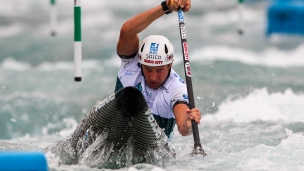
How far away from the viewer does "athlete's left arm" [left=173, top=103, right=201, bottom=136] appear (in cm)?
576

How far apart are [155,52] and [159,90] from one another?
34 cm

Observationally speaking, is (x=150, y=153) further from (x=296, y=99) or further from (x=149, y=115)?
(x=296, y=99)

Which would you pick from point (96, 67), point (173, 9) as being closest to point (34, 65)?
point (96, 67)

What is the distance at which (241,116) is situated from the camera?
9312 mm

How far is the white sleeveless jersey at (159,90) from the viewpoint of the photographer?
6.08 meters

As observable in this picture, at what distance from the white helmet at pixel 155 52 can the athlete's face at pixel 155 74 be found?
0.05 m

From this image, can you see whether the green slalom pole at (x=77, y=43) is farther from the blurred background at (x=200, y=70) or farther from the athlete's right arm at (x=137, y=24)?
the athlete's right arm at (x=137, y=24)

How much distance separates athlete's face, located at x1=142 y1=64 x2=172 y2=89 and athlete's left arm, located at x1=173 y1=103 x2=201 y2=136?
312 mm

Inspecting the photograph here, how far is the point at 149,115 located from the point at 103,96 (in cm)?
536

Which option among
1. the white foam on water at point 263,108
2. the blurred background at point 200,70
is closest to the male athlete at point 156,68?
the blurred background at point 200,70

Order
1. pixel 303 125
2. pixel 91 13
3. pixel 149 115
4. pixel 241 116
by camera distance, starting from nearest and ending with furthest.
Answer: pixel 149 115, pixel 303 125, pixel 241 116, pixel 91 13

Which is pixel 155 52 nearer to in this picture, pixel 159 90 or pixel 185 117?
pixel 159 90

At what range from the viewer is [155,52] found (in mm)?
6023

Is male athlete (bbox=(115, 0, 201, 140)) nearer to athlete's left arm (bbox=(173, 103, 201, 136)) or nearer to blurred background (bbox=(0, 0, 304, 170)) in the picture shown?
athlete's left arm (bbox=(173, 103, 201, 136))
